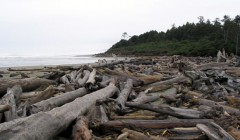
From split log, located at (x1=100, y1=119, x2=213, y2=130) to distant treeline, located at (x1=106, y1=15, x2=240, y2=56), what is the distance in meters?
43.1

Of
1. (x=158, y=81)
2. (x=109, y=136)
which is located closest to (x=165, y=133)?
(x=109, y=136)

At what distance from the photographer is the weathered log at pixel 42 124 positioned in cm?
362

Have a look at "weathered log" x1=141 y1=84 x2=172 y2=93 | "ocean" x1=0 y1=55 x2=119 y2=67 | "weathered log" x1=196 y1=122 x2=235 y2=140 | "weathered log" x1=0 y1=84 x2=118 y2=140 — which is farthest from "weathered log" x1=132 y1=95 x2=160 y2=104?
"ocean" x1=0 y1=55 x2=119 y2=67

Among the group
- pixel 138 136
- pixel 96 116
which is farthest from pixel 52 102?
pixel 138 136

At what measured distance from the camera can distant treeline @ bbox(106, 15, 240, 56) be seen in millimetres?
51634

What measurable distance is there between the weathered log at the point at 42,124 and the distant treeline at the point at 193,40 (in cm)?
4420

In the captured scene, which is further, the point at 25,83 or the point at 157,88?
the point at 157,88

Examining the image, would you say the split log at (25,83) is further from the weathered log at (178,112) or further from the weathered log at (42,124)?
the weathered log at (178,112)

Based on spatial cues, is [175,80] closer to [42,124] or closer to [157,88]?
[157,88]

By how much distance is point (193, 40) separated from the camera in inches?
3017

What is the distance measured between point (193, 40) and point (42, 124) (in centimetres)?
7519

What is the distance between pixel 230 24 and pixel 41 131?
68514mm

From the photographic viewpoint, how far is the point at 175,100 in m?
7.79

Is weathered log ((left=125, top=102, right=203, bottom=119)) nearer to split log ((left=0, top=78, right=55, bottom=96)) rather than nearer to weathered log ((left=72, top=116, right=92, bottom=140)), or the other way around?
weathered log ((left=72, top=116, right=92, bottom=140))
